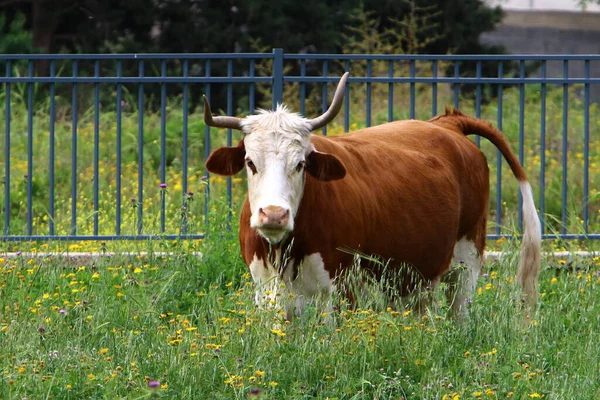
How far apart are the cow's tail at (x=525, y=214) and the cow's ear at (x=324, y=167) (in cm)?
135

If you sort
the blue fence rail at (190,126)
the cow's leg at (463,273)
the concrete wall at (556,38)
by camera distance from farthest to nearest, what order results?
1. the concrete wall at (556,38)
2. the blue fence rail at (190,126)
3. the cow's leg at (463,273)

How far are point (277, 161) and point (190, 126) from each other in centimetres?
646

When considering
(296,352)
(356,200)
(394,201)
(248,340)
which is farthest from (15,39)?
(296,352)

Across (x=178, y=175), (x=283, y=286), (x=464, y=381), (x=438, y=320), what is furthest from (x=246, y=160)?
(x=178, y=175)

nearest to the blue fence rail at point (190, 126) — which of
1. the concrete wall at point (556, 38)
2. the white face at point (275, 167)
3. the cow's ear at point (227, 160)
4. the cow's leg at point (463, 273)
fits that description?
the cow's ear at point (227, 160)

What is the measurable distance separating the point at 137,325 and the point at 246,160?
3.11 ft

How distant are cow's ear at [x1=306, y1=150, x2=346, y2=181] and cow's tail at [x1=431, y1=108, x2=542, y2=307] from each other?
1.35m

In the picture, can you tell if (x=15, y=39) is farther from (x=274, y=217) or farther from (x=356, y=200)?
(x=274, y=217)

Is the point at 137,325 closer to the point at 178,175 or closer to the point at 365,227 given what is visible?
the point at 365,227

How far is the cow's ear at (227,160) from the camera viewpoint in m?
5.66

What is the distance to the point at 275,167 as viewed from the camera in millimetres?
5266

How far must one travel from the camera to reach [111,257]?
23.5ft

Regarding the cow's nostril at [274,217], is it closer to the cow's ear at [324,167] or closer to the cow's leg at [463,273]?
the cow's ear at [324,167]

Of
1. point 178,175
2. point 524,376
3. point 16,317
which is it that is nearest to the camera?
point 524,376
